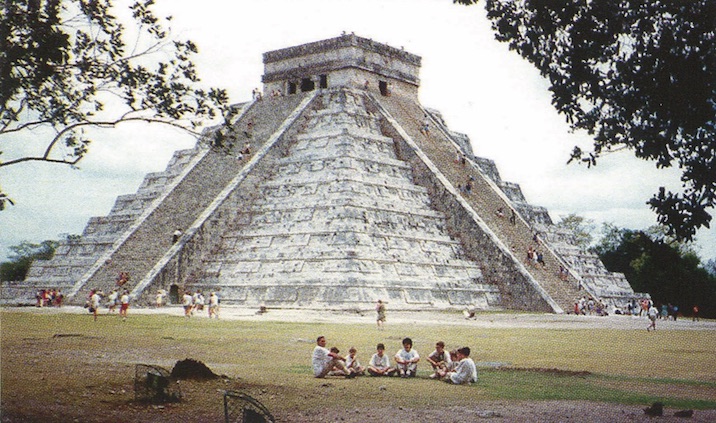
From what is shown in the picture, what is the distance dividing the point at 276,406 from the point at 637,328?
17080 millimetres

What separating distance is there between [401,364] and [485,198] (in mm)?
23235

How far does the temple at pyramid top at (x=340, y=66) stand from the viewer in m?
37.2

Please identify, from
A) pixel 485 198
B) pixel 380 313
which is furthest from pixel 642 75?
pixel 485 198

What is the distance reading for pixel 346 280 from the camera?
25703 mm

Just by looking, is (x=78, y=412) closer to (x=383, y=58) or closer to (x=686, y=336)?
(x=686, y=336)

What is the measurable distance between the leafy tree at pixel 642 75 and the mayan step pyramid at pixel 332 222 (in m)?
15.7

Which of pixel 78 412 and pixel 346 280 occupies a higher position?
pixel 346 280

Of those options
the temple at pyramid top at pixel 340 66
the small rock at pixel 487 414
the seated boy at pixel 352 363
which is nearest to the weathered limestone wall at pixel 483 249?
the temple at pyramid top at pixel 340 66

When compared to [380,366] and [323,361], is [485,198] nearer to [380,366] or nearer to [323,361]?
[380,366]

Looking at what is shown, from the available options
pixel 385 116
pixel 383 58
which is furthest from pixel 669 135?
pixel 383 58

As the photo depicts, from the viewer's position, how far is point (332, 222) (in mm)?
28312

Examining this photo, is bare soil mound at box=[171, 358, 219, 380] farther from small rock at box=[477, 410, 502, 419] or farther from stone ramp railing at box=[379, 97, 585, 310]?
stone ramp railing at box=[379, 97, 585, 310]

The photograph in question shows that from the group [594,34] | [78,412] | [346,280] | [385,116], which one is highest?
[385,116]

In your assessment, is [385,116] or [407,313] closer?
[407,313]
